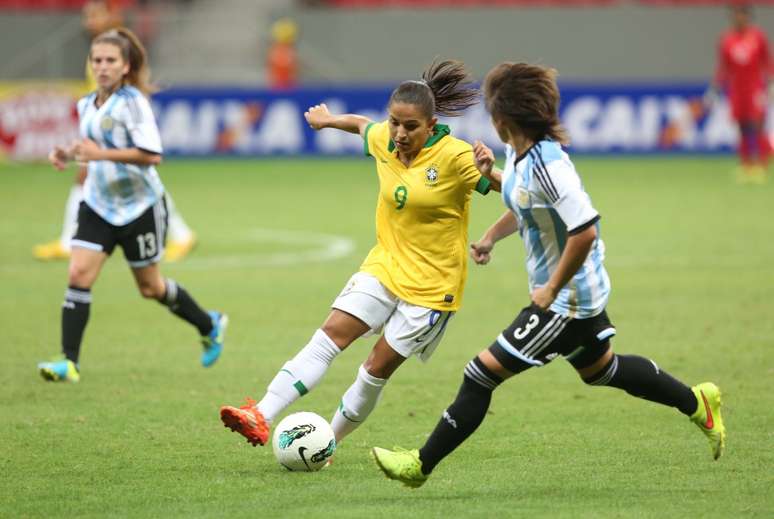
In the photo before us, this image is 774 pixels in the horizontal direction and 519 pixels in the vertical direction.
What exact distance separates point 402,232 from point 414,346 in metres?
0.55

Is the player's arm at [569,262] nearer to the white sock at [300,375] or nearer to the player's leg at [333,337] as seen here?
the player's leg at [333,337]

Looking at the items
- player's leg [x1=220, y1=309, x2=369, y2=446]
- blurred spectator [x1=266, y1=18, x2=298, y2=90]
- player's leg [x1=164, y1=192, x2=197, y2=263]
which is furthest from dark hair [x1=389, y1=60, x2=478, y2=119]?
blurred spectator [x1=266, y1=18, x2=298, y2=90]

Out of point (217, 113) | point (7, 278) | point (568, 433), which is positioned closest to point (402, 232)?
point (568, 433)

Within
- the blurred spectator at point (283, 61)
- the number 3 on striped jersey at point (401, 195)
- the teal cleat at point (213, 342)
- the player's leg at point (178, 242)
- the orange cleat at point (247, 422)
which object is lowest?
the blurred spectator at point (283, 61)

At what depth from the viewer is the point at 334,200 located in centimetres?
2011

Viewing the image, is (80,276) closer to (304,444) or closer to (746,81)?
(304,444)

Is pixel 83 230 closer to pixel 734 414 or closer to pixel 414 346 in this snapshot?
pixel 414 346

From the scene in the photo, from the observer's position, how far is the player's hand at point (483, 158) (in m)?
6.22

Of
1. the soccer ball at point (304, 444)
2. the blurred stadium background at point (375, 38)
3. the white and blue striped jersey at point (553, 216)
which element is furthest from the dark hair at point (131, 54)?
the blurred stadium background at point (375, 38)

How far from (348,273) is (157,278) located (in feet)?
14.6

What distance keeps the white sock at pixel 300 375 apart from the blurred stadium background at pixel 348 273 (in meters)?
0.35

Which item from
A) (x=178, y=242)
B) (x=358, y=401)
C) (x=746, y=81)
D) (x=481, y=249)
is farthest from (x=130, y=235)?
(x=746, y=81)

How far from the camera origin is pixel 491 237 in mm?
6453

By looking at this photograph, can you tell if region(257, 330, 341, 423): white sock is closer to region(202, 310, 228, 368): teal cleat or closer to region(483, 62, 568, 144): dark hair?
region(483, 62, 568, 144): dark hair
